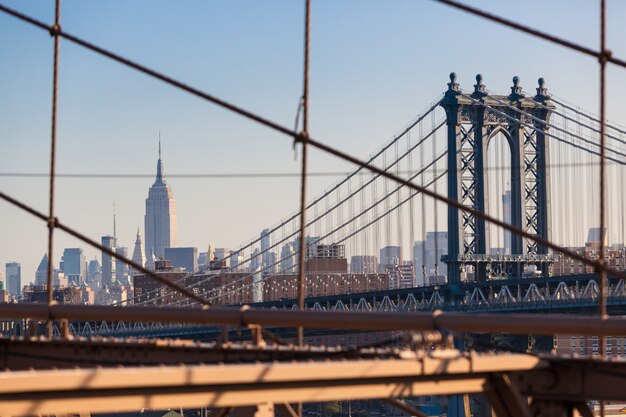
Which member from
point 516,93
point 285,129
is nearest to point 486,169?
point 516,93

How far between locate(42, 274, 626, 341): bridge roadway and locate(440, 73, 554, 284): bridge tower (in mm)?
1231

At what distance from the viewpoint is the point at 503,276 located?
67.8 m

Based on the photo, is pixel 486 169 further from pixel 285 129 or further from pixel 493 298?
pixel 285 129

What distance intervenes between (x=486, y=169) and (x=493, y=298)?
5.87 metres

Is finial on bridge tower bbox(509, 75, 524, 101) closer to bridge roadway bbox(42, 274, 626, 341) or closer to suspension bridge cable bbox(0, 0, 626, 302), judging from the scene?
bridge roadway bbox(42, 274, 626, 341)

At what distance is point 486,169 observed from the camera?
6725 cm

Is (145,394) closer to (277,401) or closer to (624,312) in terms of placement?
(277,401)

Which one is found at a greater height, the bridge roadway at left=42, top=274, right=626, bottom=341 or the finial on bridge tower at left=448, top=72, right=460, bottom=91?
the finial on bridge tower at left=448, top=72, right=460, bottom=91

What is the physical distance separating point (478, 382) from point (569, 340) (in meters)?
98.4

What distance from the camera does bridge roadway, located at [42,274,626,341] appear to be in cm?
6134

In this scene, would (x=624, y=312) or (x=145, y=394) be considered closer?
(x=145, y=394)

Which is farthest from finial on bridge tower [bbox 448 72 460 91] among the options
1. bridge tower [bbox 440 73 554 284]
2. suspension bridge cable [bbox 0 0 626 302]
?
suspension bridge cable [bbox 0 0 626 302]

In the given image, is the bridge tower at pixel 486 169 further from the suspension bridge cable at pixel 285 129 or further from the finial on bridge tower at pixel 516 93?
the suspension bridge cable at pixel 285 129

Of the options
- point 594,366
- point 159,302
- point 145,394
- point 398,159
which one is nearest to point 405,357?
point 594,366
